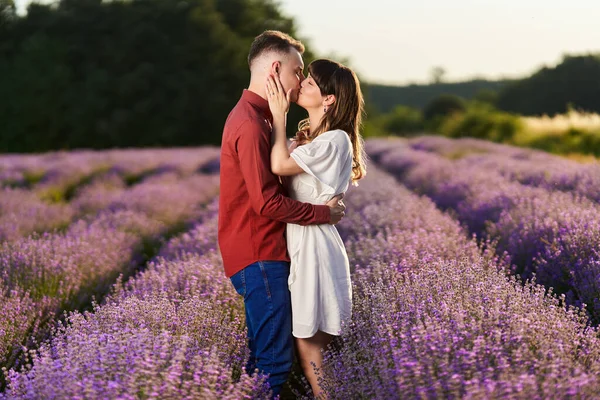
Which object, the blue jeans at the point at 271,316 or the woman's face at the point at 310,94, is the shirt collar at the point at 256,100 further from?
the blue jeans at the point at 271,316

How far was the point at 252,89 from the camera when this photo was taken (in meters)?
2.74

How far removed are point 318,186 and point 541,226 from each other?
2.09 meters

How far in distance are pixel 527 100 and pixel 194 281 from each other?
49.4 meters

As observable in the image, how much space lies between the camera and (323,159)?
8.62 feet

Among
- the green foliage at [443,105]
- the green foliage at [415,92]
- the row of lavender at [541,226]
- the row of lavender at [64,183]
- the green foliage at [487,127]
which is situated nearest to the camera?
the row of lavender at [541,226]

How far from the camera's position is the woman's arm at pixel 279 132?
2.57 metres

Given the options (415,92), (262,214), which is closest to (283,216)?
(262,214)

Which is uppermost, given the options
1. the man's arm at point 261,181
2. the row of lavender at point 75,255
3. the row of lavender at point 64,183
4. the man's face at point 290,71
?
the man's face at point 290,71

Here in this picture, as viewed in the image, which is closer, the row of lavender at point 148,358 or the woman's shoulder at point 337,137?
the row of lavender at point 148,358

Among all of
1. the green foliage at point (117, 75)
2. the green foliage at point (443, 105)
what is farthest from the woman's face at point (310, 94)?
the green foliage at point (443, 105)

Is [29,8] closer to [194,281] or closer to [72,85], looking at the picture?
[72,85]

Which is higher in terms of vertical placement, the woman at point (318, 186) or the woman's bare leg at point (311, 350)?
the woman at point (318, 186)

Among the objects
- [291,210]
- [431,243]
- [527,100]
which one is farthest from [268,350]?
[527,100]

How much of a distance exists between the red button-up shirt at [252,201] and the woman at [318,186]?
65mm
